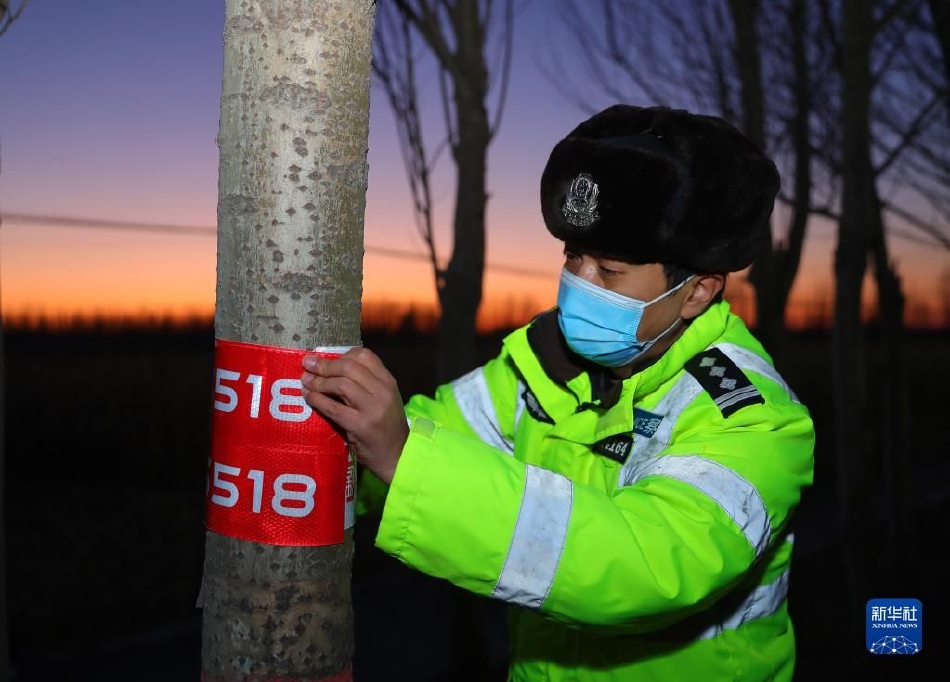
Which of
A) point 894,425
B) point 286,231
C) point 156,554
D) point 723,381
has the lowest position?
point 156,554

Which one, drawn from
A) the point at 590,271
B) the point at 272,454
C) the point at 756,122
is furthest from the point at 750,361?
the point at 756,122

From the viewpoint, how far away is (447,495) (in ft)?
4.79

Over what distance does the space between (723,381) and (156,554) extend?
22.5 ft

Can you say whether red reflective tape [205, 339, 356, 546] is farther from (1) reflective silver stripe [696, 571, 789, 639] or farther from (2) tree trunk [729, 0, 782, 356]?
(2) tree trunk [729, 0, 782, 356]

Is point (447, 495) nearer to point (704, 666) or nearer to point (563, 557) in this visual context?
point (563, 557)

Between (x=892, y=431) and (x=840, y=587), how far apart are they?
1.31m

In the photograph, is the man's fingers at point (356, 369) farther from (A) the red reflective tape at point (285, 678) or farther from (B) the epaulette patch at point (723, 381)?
(B) the epaulette patch at point (723, 381)

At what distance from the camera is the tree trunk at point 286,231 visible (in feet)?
4.76

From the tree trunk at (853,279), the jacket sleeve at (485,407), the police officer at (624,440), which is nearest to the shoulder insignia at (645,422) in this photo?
the police officer at (624,440)

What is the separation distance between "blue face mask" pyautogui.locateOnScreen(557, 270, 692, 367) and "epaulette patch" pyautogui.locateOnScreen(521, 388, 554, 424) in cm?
16

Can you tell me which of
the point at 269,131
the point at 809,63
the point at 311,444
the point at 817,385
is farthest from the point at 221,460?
the point at 817,385

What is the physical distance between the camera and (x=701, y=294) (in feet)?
7.17

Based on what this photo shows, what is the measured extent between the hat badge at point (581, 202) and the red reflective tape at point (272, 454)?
29.4 inches

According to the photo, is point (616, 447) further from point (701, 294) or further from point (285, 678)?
point (285, 678)
